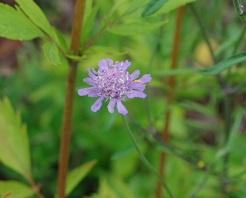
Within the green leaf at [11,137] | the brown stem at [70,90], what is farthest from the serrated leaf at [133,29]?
the green leaf at [11,137]

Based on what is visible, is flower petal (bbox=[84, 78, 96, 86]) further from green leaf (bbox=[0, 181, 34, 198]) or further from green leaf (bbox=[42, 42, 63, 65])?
green leaf (bbox=[0, 181, 34, 198])

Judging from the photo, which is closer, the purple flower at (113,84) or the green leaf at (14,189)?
the purple flower at (113,84)

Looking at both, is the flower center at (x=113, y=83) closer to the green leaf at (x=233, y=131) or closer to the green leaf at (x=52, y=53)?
the green leaf at (x=52, y=53)

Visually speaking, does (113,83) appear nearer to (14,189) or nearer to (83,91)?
(83,91)

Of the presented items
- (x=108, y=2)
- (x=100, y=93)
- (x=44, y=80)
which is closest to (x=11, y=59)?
(x=44, y=80)

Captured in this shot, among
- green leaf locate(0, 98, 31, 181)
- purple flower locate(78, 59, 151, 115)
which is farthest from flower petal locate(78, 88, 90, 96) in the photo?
green leaf locate(0, 98, 31, 181)

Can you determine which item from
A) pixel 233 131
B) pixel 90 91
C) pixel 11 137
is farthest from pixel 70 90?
pixel 233 131
